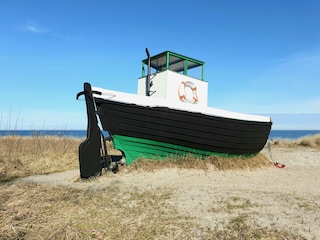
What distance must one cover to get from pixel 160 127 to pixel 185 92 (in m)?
2.41

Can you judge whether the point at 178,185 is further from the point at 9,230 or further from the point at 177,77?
the point at 177,77

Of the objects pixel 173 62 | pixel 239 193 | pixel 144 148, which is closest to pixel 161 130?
pixel 144 148

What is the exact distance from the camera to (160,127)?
6.68 metres

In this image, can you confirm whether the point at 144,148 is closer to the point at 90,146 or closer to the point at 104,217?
the point at 90,146

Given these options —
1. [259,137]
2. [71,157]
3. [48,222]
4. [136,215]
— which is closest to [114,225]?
[136,215]

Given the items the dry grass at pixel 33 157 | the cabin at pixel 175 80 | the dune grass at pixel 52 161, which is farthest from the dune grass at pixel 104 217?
the cabin at pixel 175 80

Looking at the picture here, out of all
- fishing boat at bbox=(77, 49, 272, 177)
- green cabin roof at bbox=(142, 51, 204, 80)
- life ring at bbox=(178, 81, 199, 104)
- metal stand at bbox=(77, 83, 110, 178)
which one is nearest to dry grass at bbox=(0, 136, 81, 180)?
metal stand at bbox=(77, 83, 110, 178)

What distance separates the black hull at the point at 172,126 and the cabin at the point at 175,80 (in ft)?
4.70

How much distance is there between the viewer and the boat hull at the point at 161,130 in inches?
256

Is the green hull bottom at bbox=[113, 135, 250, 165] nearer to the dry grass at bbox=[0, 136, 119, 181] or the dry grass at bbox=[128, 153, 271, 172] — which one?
the dry grass at bbox=[128, 153, 271, 172]

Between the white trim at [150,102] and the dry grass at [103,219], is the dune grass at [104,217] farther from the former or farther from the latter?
the white trim at [150,102]

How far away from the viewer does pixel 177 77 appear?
334 inches

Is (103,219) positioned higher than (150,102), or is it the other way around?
(150,102)

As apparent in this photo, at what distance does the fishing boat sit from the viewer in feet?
20.6
